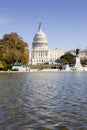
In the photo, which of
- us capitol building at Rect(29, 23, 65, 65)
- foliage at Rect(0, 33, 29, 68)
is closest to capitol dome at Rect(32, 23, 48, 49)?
us capitol building at Rect(29, 23, 65, 65)

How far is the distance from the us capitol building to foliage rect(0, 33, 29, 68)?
107 metres

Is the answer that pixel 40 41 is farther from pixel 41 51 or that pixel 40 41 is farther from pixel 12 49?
pixel 12 49

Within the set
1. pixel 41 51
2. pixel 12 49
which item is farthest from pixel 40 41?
pixel 12 49

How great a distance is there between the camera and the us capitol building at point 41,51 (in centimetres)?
18225

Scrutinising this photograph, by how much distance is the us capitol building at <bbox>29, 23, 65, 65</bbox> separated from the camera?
182m

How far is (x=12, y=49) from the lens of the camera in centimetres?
7150

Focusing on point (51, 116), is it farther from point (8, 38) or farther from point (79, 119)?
point (8, 38)

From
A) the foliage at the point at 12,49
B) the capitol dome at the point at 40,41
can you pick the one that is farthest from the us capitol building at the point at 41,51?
the foliage at the point at 12,49

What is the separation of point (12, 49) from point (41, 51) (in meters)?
114

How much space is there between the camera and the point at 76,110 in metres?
13.1

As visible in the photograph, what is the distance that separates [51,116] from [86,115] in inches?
49.8

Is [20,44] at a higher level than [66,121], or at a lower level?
higher

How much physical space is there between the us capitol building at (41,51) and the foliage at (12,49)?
10711 cm

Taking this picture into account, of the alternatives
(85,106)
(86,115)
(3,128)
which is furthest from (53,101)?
(3,128)
